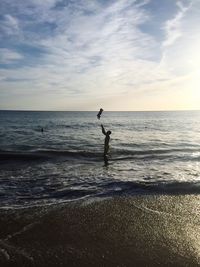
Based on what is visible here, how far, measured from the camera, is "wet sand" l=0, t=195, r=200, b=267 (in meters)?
7.27

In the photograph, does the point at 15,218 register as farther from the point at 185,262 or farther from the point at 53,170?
the point at 53,170

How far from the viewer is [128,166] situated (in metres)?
20.9

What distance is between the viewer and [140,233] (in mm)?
8828

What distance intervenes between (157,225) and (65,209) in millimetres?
3246

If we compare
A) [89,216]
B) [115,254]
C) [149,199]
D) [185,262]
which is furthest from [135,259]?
[149,199]

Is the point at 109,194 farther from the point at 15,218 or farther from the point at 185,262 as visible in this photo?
the point at 185,262

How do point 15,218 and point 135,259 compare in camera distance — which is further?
point 15,218

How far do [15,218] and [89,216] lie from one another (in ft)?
7.60

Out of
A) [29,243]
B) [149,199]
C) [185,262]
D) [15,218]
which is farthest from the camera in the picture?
[149,199]

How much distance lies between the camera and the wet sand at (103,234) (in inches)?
286

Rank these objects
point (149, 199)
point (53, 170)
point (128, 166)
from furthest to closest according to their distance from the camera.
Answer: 1. point (128, 166)
2. point (53, 170)
3. point (149, 199)

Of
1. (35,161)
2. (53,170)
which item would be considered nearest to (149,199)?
(53,170)

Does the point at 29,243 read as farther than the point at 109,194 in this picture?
No

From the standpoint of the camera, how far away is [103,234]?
873cm
